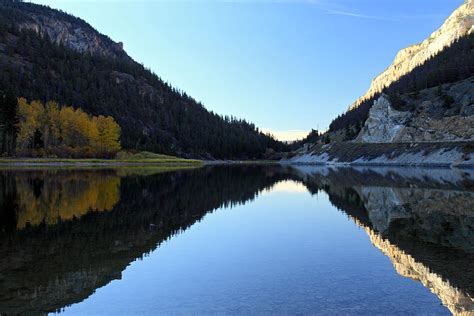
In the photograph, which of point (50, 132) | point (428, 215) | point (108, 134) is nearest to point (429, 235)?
point (428, 215)

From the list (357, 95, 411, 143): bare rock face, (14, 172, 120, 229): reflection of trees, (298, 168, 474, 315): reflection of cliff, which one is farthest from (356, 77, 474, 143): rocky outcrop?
(14, 172, 120, 229): reflection of trees

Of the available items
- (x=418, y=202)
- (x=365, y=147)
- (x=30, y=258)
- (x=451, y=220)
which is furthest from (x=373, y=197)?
(x=365, y=147)

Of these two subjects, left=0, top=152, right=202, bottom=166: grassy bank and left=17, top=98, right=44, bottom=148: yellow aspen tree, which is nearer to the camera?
left=0, top=152, right=202, bottom=166: grassy bank

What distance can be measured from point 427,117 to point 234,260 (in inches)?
5672

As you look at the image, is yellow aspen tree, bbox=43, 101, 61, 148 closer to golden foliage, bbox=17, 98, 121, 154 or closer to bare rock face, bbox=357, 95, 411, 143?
golden foliage, bbox=17, 98, 121, 154

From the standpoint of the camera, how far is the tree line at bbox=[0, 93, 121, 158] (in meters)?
117

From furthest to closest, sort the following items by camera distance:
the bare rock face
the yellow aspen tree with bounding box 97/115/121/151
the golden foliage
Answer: the bare rock face, the yellow aspen tree with bounding box 97/115/121/151, the golden foliage

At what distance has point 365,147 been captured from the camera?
167 metres

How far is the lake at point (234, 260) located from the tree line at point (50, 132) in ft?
321

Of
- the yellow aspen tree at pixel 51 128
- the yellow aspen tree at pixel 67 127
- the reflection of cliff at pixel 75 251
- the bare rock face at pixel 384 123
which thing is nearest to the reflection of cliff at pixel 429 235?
the reflection of cliff at pixel 75 251

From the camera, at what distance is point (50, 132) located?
136 meters

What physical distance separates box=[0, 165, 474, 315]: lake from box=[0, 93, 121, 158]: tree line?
321ft

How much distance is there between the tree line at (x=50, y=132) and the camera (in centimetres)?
11688

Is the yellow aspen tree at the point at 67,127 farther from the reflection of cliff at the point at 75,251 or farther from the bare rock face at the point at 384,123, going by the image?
the reflection of cliff at the point at 75,251
